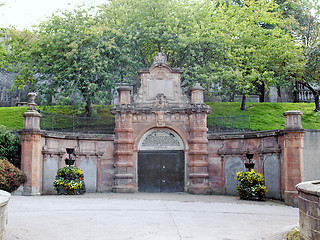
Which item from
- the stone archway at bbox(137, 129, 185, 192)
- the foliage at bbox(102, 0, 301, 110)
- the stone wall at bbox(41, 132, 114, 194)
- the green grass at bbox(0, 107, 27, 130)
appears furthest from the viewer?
the green grass at bbox(0, 107, 27, 130)

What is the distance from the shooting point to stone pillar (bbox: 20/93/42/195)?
1877cm

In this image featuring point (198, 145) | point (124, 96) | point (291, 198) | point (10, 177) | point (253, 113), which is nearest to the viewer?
point (291, 198)

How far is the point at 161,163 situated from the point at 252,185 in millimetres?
5442

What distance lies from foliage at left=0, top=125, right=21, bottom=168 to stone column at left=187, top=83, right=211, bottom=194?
8.97m

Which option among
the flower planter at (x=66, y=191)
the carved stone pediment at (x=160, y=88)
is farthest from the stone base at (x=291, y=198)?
the flower planter at (x=66, y=191)

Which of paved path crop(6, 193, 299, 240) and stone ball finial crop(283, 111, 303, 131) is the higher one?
stone ball finial crop(283, 111, 303, 131)

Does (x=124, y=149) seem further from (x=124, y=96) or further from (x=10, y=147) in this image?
(x=10, y=147)

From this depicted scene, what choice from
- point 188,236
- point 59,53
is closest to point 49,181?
point 59,53

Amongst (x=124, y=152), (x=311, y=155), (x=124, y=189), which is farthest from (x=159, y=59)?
(x=311, y=155)

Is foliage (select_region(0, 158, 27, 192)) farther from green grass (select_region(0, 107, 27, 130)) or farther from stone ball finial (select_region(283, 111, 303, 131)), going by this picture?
stone ball finial (select_region(283, 111, 303, 131))

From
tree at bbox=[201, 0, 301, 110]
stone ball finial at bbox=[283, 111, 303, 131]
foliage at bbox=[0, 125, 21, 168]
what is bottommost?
foliage at bbox=[0, 125, 21, 168]

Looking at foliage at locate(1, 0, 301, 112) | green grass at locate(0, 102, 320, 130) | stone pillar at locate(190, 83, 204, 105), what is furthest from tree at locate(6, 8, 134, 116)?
stone pillar at locate(190, 83, 204, 105)

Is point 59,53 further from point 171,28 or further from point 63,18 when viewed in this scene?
point 171,28

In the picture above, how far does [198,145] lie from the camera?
70.1 ft
